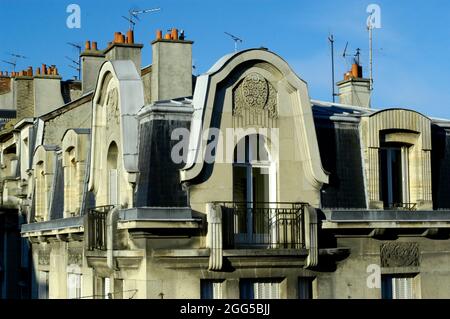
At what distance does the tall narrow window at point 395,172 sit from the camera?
21969 millimetres

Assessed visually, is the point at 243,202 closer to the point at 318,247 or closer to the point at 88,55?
the point at 318,247

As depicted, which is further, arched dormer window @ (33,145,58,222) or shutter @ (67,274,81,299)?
arched dormer window @ (33,145,58,222)

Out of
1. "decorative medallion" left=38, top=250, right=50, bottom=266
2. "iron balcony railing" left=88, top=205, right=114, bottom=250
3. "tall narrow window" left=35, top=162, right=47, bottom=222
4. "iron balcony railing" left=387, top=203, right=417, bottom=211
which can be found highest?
"tall narrow window" left=35, top=162, right=47, bottom=222

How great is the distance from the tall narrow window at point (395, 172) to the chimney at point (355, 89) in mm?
7649

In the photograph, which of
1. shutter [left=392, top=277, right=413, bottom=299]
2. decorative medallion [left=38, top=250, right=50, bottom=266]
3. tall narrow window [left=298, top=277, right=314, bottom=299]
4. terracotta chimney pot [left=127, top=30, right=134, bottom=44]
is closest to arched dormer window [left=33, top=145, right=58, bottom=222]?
decorative medallion [left=38, top=250, right=50, bottom=266]

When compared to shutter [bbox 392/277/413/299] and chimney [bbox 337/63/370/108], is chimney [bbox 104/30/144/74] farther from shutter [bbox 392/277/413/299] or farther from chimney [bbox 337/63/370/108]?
shutter [bbox 392/277/413/299]

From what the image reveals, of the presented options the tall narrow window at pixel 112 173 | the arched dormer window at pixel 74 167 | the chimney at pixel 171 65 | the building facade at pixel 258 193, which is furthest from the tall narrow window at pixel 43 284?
the tall narrow window at pixel 112 173

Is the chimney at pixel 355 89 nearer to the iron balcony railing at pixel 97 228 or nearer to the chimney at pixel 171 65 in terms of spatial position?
the chimney at pixel 171 65

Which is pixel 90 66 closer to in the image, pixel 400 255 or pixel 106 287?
pixel 106 287

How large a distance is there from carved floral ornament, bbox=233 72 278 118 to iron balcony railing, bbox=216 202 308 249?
6.13ft

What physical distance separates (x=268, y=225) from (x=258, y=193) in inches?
29.2

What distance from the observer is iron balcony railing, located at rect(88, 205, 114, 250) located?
2134 centimetres

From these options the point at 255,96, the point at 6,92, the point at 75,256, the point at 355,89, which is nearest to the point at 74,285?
the point at 75,256
